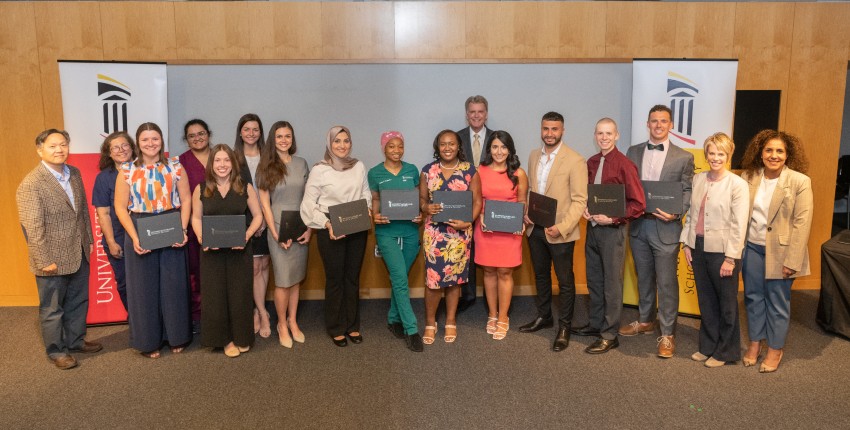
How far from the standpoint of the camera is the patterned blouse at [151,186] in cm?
379

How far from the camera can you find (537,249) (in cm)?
420

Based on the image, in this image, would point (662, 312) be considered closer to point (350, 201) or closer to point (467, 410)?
point (467, 410)

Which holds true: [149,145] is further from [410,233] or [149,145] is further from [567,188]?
[567,188]

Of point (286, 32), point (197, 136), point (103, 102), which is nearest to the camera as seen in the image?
point (197, 136)

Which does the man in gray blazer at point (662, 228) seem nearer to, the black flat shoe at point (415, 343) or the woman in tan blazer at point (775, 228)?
the woman in tan blazer at point (775, 228)

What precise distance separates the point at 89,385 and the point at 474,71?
12.5 ft

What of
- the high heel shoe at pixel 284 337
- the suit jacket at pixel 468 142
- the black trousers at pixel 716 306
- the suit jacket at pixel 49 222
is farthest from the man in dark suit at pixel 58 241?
the black trousers at pixel 716 306

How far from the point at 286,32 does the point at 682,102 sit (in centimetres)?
342

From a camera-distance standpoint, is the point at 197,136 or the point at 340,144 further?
the point at 197,136

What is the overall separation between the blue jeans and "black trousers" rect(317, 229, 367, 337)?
5.49 ft

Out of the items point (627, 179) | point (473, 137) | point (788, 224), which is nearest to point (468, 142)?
point (473, 137)

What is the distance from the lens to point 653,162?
4086mm

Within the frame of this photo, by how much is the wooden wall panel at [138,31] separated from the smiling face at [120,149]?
1272 millimetres

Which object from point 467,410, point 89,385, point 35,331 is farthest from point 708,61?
point 35,331
